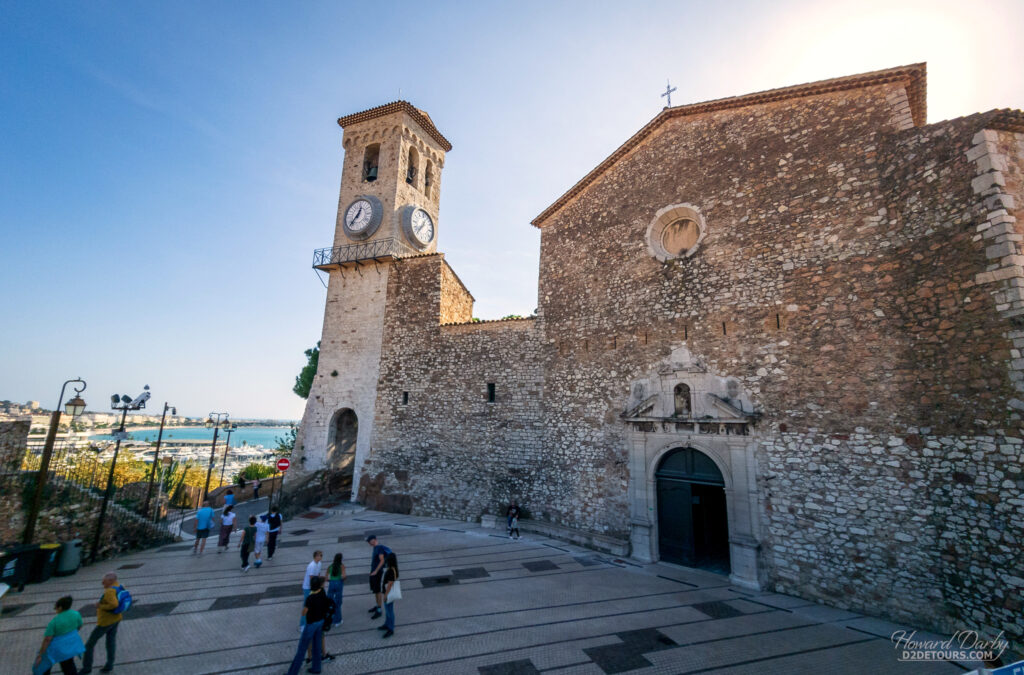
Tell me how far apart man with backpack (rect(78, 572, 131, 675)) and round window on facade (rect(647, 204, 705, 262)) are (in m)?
12.1

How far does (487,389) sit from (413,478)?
4.48m

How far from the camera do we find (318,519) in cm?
1430

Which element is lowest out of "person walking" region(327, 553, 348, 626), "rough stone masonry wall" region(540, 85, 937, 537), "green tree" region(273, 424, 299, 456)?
"person walking" region(327, 553, 348, 626)

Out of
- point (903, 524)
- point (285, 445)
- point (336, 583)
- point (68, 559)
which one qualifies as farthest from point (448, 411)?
point (285, 445)

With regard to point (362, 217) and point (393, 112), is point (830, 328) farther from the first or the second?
point (393, 112)

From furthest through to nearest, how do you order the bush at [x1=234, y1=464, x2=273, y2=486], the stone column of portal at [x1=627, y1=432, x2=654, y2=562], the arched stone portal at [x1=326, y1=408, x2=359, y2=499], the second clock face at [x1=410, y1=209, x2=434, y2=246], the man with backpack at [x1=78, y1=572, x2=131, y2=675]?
the bush at [x1=234, y1=464, x2=273, y2=486] < the second clock face at [x1=410, y1=209, x2=434, y2=246] < the arched stone portal at [x1=326, y1=408, x2=359, y2=499] < the stone column of portal at [x1=627, y1=432, x2=654, y2=562] < the man with backpack at [x1=78, y1=572, x2=131, y2=675]

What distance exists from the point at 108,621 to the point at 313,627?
8.73 feet

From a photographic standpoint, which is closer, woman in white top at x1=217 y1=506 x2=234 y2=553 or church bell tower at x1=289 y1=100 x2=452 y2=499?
woman in white top at x1=217 y1=506 x2=234 y2=553

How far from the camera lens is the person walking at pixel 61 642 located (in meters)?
4.46

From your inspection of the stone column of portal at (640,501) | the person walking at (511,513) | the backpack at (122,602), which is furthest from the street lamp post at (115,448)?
the stone column of portal at (640,501)

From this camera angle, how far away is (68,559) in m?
8.52

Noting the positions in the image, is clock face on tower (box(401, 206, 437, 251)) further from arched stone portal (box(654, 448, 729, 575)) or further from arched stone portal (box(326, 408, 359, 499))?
arched stone portal (box(654, 448, 729, 575))

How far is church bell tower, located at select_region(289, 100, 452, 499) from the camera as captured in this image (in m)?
16.8

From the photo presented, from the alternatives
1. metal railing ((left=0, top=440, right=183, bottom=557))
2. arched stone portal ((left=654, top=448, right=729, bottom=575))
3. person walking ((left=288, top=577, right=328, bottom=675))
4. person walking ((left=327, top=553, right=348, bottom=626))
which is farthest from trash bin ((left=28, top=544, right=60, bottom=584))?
arched stone portal ((left=654, top=448, right=729, bottom=575))
